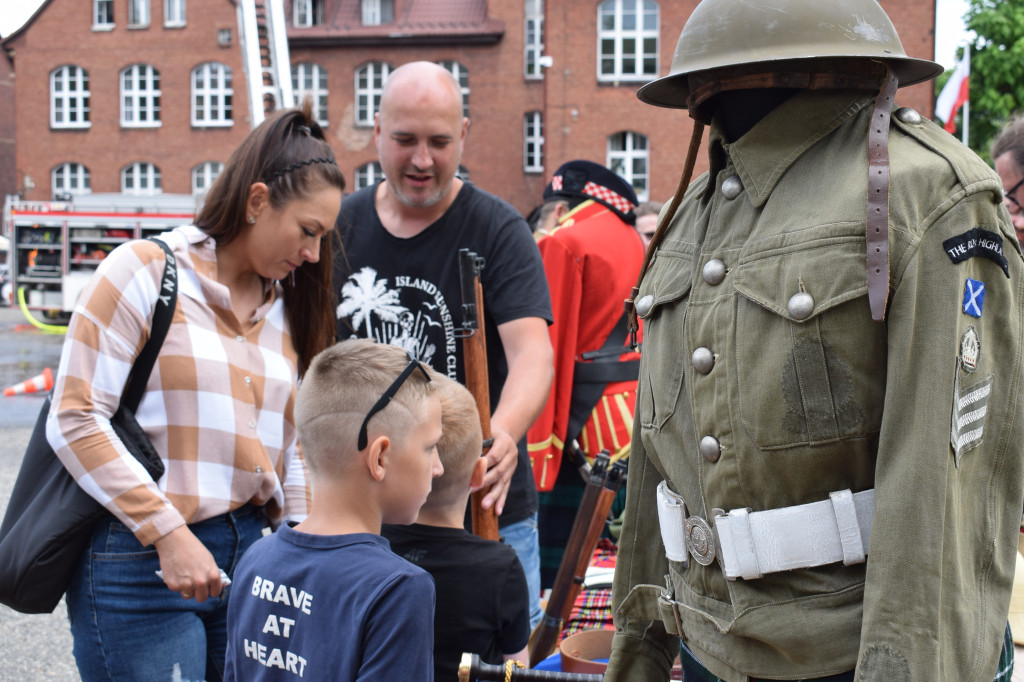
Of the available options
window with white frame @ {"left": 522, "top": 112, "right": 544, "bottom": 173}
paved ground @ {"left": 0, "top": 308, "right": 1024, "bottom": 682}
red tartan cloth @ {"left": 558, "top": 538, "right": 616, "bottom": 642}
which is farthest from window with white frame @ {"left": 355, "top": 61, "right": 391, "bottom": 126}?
red tartan cloth @ {"left": 558, "top": 538, "right": 616, "bottom": 642}

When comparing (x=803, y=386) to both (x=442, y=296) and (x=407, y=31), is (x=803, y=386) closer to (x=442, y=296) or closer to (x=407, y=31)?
(x=442, y=296)

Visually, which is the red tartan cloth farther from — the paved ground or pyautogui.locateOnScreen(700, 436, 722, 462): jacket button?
pyautogui.locateOnScreen(700, 436, 722, 462): jacket button

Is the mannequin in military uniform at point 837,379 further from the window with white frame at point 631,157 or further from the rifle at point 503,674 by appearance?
the window with white frame at point 631,157

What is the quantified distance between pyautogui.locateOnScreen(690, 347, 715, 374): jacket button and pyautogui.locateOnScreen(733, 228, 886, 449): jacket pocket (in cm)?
9

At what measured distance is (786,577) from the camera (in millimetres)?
1547

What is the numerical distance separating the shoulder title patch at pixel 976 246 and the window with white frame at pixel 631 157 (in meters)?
29.2

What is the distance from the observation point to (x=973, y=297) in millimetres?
1421

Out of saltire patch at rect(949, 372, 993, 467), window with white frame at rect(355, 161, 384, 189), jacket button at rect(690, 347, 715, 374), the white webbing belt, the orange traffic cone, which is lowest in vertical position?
the orange traffic cone

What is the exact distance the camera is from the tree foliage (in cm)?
2989

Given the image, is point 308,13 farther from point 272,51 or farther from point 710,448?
point 710,448

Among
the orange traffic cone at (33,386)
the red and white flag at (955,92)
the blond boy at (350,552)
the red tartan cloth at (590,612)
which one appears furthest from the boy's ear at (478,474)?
the red and white flag at (955,92)

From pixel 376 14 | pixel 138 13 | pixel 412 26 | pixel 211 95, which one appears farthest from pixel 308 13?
pixel 138 13

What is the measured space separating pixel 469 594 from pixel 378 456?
0.57m

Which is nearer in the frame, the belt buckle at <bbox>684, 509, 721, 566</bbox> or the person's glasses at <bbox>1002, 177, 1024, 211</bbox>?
the belt buckle at <bbox>684, 509, 721, 566</bbox>
